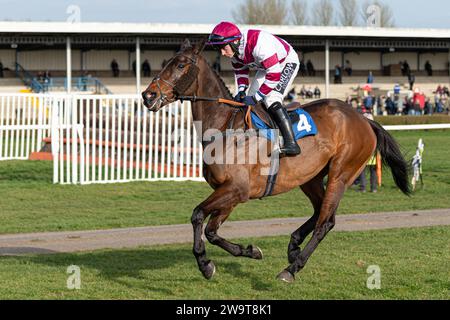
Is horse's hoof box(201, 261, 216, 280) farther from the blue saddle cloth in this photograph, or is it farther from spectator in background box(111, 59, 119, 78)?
spectator in background box(111, 59, 119, 78)

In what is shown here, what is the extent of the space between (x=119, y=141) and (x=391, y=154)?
354 inches

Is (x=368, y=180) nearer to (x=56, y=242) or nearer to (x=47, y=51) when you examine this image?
(x=56, y=242)

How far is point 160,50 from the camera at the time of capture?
157 feet

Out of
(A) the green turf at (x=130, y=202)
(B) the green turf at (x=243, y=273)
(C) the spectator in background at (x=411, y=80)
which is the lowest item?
(B) the green turf at (x=243, y=273)

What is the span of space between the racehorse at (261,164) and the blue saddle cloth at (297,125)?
0.07 m

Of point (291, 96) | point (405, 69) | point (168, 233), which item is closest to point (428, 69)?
point (405, 69)

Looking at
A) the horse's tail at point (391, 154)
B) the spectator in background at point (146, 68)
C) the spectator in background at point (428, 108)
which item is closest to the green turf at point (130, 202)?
the horse's tail at point (391, 154)

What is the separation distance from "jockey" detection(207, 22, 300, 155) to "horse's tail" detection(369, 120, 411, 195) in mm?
1490

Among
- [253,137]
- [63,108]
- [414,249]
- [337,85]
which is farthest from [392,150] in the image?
[337,85]

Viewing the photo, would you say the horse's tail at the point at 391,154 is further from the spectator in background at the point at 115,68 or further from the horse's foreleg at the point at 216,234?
the spectator in background at the point at 115,68

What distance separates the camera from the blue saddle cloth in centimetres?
801

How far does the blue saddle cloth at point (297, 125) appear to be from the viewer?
8008 mm

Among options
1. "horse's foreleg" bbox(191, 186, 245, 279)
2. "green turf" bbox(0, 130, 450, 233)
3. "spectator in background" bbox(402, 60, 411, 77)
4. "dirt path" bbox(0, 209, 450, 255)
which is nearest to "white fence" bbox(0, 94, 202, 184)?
"green turf" bbox(0, 130, 450, 233)

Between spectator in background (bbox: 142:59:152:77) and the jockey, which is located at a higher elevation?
spectator in background (bbox: 142:59:152:77)
